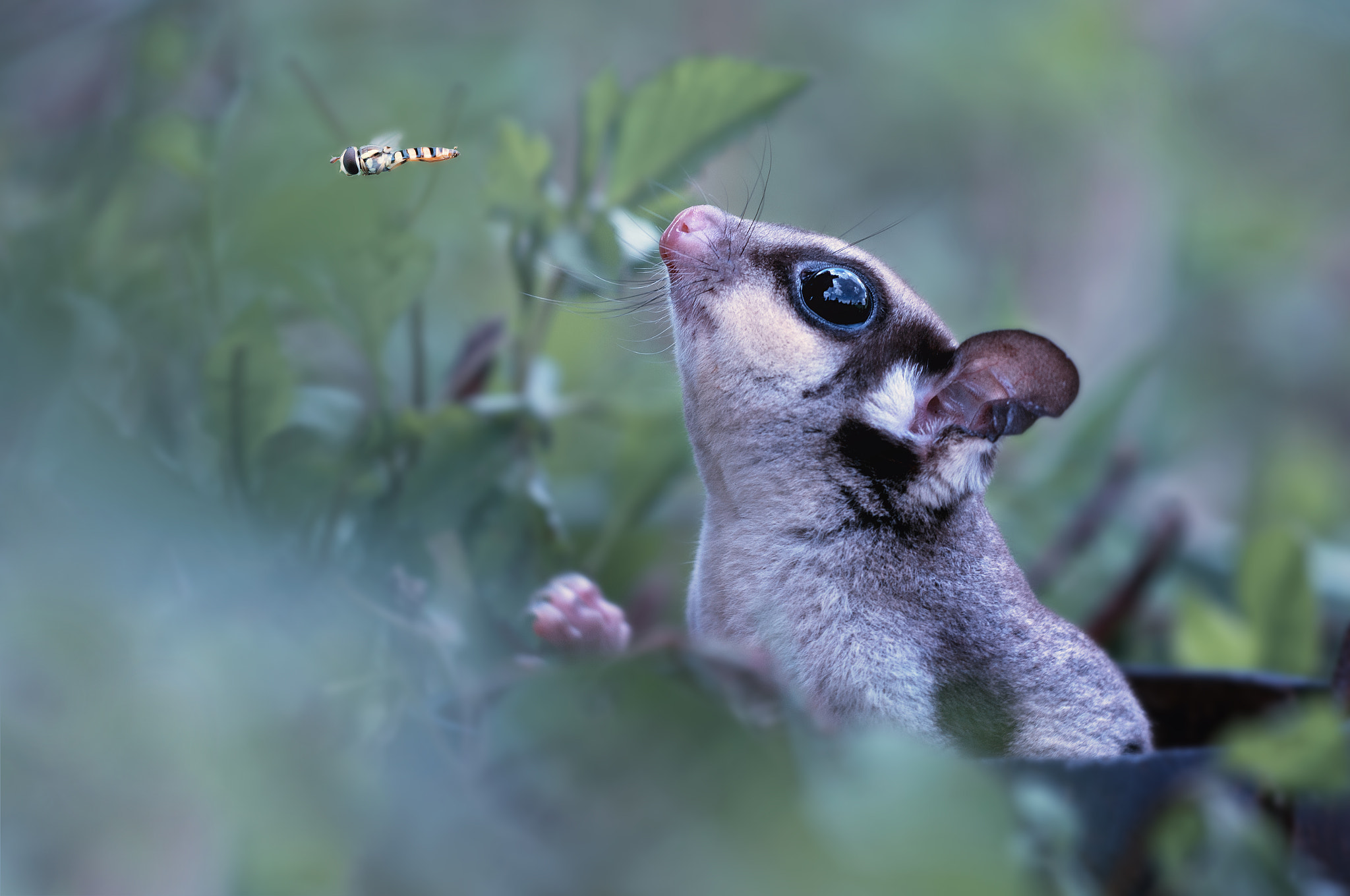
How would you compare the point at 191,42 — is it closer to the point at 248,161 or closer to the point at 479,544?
the point at 248,161

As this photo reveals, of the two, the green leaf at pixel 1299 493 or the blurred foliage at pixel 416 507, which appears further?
the green leaf at pixel 1299 493

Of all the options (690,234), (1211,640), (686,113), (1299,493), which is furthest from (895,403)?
(1299,493)

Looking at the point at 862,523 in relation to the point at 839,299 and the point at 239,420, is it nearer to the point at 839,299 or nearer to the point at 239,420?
the point at 839,299

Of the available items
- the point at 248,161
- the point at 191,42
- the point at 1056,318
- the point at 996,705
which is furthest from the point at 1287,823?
the point at 1056,318

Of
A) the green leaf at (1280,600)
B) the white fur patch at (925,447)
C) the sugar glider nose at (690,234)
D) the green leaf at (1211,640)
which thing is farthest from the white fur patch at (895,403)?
the green leaf at (1211,640)

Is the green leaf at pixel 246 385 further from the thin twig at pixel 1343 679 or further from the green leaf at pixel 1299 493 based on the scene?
the green leaf at pixel 1299 493

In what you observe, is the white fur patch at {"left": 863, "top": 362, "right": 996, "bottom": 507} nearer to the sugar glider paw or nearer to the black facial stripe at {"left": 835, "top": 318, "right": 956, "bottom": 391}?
the black facial stripe at {"left": 835, "top": 318, "right": 956, "bottom": 391}

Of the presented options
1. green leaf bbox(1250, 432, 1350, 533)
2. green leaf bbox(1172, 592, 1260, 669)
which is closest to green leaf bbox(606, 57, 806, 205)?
green leaf bbox(1172, 592, 1260, 669)
